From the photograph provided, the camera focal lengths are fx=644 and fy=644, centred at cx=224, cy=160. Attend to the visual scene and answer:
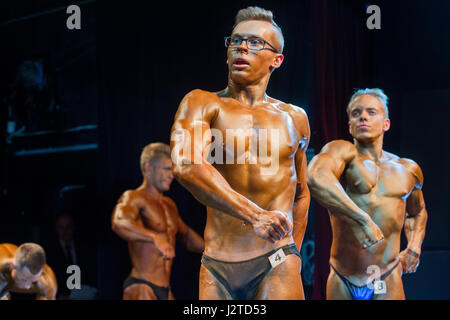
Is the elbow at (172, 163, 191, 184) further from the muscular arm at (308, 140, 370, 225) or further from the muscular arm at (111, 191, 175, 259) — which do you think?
the muscular arm at (111, 191, 175, 259)

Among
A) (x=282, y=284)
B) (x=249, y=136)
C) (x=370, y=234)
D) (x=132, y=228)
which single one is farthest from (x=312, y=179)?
(x=132, y=228)

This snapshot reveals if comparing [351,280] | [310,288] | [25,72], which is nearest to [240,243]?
[351,280]

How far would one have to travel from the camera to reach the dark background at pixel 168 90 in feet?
19.8

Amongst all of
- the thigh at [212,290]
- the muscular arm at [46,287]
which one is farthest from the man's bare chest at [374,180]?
the muscular arm at [46,287]

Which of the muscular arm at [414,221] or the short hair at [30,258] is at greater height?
the muscular arm at [414,221]

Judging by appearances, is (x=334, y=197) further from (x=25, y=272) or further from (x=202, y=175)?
(x=25, y=272)

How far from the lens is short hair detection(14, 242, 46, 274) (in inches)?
208

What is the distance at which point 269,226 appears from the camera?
2.59 metres

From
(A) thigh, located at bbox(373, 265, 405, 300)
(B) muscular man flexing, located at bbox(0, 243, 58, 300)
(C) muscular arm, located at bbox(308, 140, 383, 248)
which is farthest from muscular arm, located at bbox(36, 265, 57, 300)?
(A) thigh, located at bbox(373, 265, 405, 300)

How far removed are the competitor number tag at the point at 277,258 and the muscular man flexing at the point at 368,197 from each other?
1277 millimetres

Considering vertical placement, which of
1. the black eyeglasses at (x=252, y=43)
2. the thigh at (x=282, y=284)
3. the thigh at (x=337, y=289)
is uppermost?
the black eyeglasses at (x=252, y=43)

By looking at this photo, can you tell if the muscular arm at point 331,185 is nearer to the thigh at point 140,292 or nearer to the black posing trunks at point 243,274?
the black posing trunks at point 243,274

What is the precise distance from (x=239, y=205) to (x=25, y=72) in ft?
17.4
